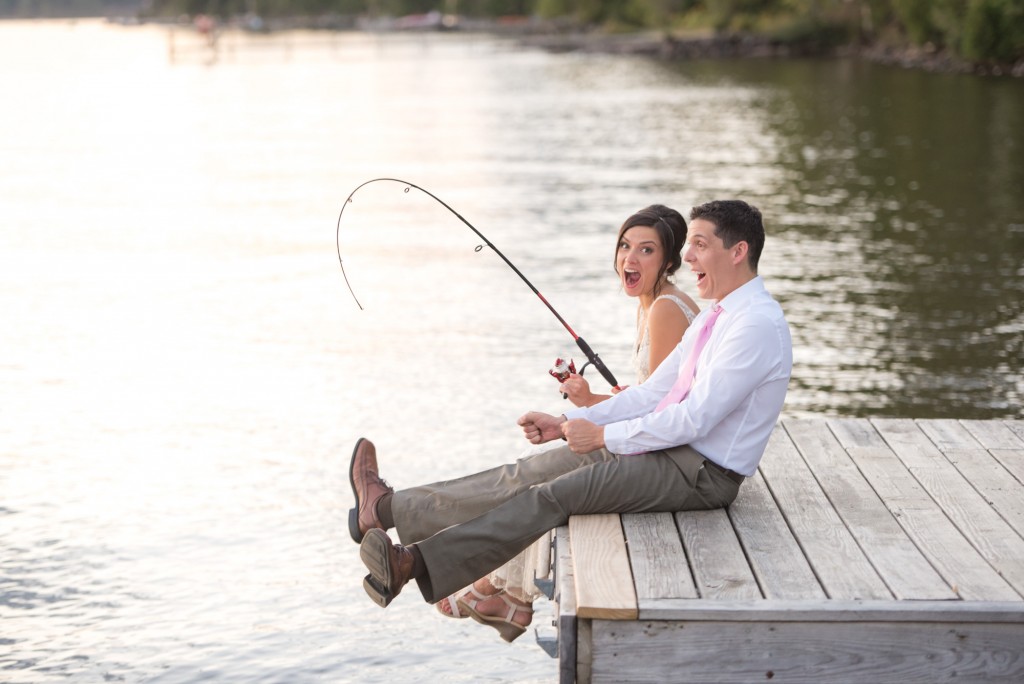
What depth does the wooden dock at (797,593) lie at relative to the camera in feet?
13.3

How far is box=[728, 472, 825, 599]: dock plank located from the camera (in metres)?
4.18

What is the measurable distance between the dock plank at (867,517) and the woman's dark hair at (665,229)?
0.98 metres

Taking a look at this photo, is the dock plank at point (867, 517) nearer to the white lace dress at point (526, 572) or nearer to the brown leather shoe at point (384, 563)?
the white lace dress at point (526, 572)

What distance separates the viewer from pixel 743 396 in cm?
472

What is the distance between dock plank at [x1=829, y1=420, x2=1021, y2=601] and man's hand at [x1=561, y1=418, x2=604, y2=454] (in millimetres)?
1087

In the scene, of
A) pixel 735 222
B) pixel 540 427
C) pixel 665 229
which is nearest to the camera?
pixel 735 222

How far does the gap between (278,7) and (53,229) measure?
524ft

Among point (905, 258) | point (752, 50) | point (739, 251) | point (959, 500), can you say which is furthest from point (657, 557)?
point (752, 50)

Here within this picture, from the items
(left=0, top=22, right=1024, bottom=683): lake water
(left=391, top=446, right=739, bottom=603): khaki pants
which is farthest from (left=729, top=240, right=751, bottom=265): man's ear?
(left=0, top=22, right=1024, bottom=683): lake water

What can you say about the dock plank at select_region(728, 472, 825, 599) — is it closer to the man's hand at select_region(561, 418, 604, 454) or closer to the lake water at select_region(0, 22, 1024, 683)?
the man's hand at select_region(561, 418, 604, 454)

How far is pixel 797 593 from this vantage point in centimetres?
414

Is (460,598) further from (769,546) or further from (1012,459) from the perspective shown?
(1012,459)

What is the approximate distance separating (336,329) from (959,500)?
817cm

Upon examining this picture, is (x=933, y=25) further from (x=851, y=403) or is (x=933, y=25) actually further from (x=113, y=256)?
(x=851, y=403)
